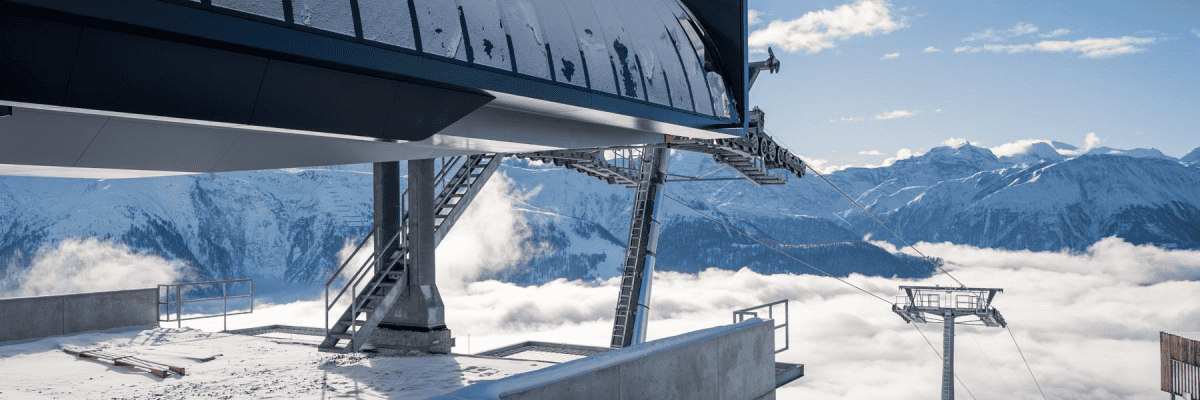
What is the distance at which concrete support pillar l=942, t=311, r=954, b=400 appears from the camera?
48656mm

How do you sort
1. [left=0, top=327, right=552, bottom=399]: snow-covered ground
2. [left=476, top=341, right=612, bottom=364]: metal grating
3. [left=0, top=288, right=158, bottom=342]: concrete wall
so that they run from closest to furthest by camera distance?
[left=0, top=327, right=552, bottom=399]: snow-covered ground → [left=476, top=341, right=612, bottom=364]: metal grating → [left=0, top=288, right=158, bottom=342]: concrete wall

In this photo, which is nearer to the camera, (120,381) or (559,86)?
(559,86)

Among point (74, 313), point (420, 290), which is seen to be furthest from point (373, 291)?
point (74, 313)

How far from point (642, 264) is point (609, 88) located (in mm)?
18561

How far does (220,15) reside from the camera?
5918 millimetres

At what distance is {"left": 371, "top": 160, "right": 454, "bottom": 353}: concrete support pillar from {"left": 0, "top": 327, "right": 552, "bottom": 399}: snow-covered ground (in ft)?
2.57

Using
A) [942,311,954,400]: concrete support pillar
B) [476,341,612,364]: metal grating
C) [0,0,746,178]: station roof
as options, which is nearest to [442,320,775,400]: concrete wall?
[0,0,746,178]: station roof

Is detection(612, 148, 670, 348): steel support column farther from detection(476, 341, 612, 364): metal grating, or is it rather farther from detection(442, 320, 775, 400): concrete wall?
detection(442, 320, 775, 400): concrete wall

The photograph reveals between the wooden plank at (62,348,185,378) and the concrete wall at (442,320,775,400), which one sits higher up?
the concrete wall at (442,320,775,400)

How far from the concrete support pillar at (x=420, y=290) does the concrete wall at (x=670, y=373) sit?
6.75 meters

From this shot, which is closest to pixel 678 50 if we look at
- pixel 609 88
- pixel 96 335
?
pixel 609 88

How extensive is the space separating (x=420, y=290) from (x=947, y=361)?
1654 inches

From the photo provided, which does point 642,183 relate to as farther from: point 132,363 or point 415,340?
point 132,363

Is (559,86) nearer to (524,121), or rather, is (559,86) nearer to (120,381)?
(524,121)
